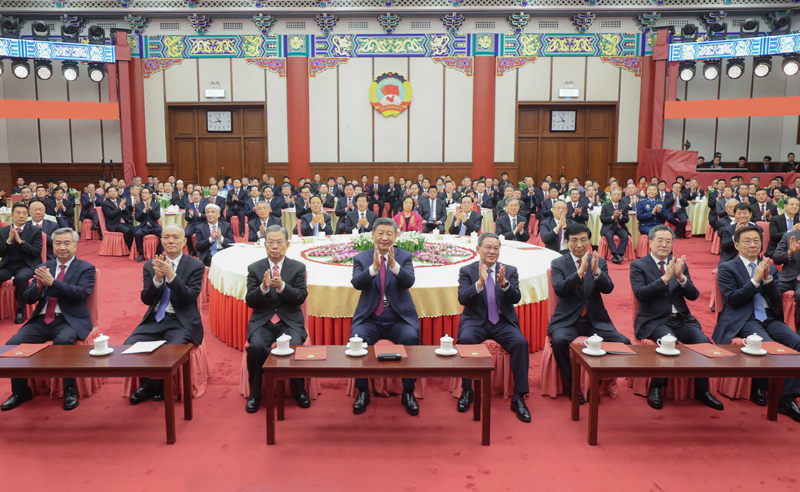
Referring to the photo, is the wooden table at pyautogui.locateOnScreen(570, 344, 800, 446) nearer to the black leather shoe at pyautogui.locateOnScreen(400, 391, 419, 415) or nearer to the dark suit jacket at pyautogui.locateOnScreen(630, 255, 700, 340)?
the dark suit jacket at pyautogui.locateOnScreen(630, 255, 700, 340)

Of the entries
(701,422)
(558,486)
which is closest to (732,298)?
(701,422)

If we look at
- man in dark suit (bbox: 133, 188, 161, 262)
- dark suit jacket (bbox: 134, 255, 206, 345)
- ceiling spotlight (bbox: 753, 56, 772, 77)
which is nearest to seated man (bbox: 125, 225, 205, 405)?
dark suit jacket (bbox: 134, 255, 206, 345)

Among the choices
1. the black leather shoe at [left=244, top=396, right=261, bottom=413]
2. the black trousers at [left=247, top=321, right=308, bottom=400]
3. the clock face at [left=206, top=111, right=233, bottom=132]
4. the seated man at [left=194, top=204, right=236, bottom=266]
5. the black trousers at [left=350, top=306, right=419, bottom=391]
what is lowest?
the black leather shoe at [left=244, top=396, right=261, bottom=413]

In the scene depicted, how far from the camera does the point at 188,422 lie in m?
3.08

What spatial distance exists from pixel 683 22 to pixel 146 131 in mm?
11942

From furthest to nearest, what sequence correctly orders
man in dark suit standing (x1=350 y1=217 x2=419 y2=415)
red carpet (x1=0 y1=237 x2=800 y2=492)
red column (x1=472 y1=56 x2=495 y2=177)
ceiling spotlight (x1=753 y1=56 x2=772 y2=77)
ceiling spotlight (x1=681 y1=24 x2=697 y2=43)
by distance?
red column (x1=472 y1=56 x2=495 y2=177), ceiling spotlight (x1=753 y1=56 x2=772 y2=77), ceiling spotlight (x1=681 y1=24 x2=697 y2=43), man in dark suit standing (x1=350 y1=217 x2=419 y2=415), red carpet (x1=0 y1=237 x2=800 y2=492)

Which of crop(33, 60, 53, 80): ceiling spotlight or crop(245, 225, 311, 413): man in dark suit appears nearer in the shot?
crop(245, 225, 311, 413): man in dark suit

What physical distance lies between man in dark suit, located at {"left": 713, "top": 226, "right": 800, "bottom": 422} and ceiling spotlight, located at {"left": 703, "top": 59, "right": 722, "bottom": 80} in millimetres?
10230

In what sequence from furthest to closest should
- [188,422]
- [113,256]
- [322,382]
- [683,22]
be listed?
1. [683,22]
2. [113,256]
3. [322,382]
4. [188,422]

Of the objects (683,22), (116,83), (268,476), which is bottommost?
(268,476)

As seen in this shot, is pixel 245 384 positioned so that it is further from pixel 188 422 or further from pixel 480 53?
pixel 480 53

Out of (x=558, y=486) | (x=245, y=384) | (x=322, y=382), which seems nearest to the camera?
(x=558, y=486)

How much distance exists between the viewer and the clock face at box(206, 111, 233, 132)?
13.2 meters

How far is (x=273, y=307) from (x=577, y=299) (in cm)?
183
